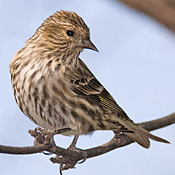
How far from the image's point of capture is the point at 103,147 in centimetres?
484

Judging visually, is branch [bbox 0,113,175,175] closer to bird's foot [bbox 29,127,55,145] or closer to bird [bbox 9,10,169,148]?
bird's foot [bbox 29,127,55,145]

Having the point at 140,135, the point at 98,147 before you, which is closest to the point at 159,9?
the point at 98,147

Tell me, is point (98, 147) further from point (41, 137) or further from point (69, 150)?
point (41, 137)

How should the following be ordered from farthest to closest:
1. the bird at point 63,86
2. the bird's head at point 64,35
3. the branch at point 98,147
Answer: the bird's head at point 64,35 → the bird at point 63,86 → the branch at point 98,147

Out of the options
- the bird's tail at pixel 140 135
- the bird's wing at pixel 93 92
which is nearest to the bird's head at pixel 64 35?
the bird's wing at pixel 93 92

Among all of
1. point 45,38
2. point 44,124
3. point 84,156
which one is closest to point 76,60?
point 45,38

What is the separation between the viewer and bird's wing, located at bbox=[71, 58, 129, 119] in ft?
17.2

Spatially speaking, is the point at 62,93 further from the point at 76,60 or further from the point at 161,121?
the point at 161,121

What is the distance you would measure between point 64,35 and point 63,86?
587 millimetres

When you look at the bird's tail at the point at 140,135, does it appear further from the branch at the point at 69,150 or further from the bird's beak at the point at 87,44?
the bird's beak at the point at 87,44

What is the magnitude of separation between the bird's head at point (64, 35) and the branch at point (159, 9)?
1.22m

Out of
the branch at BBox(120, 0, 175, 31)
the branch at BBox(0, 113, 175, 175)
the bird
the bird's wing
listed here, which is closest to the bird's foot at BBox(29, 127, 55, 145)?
the branch at BBox(0, 113, 175, 175)

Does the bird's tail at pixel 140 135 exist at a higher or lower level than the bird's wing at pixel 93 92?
lower

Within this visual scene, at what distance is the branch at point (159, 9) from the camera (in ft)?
12.0
